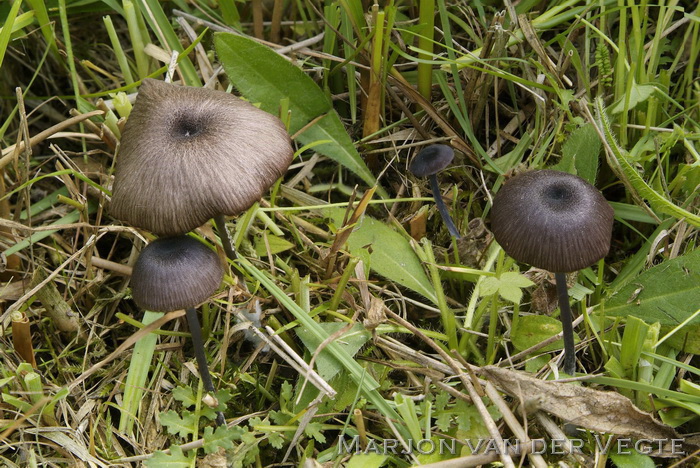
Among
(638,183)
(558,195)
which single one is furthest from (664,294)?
(558,195)

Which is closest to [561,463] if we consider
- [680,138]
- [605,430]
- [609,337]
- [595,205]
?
[605,430]

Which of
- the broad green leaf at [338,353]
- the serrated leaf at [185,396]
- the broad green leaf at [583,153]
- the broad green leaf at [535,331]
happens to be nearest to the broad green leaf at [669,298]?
the broad green leaf at [535,331]

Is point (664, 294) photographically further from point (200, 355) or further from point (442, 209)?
point (200, 355)

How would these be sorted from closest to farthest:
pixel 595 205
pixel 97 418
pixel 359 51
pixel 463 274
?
pixel 595 205
pixel 97 418
pixel 463 274
pixel 359 51

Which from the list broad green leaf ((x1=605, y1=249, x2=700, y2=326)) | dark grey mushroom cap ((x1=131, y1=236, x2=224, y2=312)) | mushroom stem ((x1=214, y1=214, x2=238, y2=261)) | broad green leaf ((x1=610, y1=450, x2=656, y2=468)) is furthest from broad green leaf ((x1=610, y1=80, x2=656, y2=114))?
dark grey mushroom cap ((x1=131, y1=236, x2=224, y2=312))

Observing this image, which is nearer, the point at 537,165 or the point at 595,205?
the point at 595,205

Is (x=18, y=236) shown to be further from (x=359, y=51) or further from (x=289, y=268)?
(x=359, y=51)

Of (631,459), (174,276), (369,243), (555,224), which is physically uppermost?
(555,224)

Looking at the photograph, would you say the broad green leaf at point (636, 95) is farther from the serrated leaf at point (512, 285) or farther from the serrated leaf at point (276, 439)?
the serrated leaf at point (276, 439)
